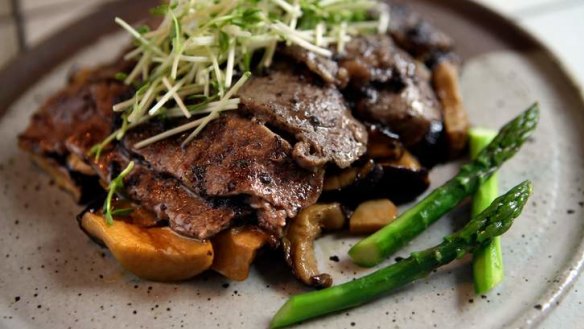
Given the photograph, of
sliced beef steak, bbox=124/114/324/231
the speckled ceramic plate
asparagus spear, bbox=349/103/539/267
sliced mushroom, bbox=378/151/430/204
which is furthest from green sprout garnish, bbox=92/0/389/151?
asparagus spear, bbox=349/103/539/267

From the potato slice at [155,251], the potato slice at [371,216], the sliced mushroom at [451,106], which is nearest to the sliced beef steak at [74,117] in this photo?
the potato slice at [155,251]

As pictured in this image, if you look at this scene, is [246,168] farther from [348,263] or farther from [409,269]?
[409,269]

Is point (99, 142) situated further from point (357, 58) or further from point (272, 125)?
point (357, 58)

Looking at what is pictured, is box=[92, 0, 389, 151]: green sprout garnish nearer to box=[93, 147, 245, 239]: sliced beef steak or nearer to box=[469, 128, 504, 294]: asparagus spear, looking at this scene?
box=[93, 147, 245, 239]: sliced beef steak

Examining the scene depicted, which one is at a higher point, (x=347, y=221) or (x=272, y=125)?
(x=272, y=125)

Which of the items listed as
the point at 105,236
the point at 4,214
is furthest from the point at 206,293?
the point at 4,214

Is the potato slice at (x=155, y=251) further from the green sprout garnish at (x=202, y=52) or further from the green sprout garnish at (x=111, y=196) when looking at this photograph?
the green sprout garnish at (x=202, y=52)

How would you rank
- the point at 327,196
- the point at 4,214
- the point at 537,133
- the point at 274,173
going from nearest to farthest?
the point at 274,173 → the point at 327,196 → the point at 4,214 → the point at 537,133
